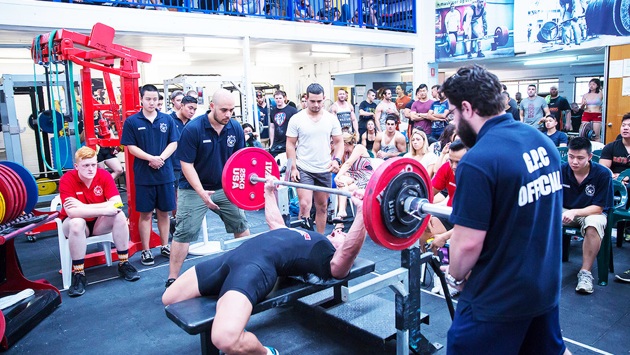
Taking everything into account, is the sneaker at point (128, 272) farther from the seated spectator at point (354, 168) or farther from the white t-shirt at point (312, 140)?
the seated spectator at point (354, 168)

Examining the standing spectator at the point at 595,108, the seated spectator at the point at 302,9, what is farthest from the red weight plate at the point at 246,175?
the standing spectator at the point at 595,108

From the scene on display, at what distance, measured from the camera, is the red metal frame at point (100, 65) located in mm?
3218

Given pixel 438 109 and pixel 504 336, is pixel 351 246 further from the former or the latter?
pixel 438 109

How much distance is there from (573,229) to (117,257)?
3197 mm

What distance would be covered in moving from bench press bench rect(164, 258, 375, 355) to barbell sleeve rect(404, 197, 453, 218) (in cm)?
53

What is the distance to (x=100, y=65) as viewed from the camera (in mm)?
3355

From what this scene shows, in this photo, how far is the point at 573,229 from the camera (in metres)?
2.90

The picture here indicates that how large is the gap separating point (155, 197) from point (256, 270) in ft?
6.02

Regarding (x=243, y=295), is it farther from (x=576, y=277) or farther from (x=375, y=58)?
(x=375, y=58)

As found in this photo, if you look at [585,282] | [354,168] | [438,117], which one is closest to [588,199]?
[585,282]

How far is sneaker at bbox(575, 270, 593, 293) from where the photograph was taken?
2625mm

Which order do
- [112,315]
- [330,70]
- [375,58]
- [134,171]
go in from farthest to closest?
[330,70] → [375,58] → [134,171] → [112,315]

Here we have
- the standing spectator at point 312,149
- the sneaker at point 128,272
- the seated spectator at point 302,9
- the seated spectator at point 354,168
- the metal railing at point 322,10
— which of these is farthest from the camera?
the seated spectator at point 302,9

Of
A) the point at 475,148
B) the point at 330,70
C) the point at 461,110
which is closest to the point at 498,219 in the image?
the point at 475,148
